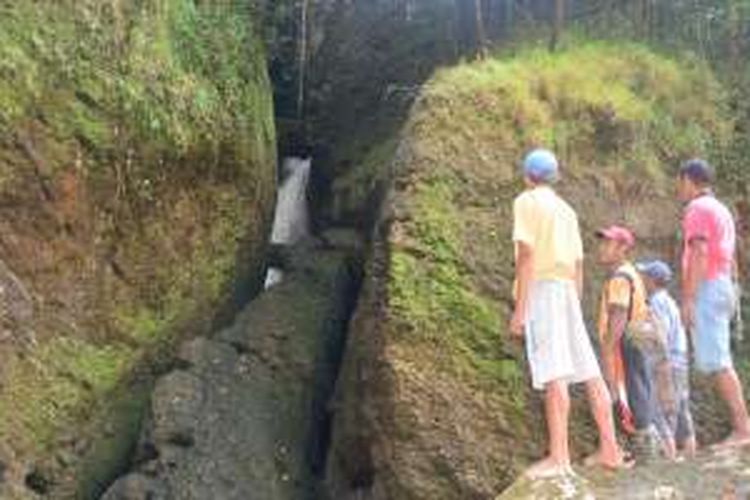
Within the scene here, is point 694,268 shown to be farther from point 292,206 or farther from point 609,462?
point 292,206

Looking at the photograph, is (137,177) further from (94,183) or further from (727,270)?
(727,270)

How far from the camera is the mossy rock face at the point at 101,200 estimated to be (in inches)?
384

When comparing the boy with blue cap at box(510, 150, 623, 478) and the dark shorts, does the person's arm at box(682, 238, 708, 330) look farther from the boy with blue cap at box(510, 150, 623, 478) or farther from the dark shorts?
the boy with blue cap at box(510, 150, 623, 478)

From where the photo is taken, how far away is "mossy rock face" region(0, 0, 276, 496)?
9766mm

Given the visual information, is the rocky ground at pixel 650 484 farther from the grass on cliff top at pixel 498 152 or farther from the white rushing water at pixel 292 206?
the white rushing water at pixel 292 206

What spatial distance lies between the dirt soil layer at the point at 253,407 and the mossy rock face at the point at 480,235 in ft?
1.70

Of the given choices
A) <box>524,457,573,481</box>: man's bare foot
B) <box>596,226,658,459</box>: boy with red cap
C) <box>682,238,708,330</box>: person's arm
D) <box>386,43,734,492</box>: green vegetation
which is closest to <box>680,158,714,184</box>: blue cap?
<box>682,238,708,330</box>: person's arm

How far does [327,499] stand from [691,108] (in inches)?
195

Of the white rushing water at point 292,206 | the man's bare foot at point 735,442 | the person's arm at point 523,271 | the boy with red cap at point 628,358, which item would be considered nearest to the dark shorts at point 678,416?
the boy with red cap at point 628,358

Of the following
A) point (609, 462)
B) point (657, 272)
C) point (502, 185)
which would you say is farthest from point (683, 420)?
point (502, 185)

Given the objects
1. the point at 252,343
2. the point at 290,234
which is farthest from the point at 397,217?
the point at 290,234

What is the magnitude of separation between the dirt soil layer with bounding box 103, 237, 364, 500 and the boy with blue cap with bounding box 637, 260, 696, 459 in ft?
9.58

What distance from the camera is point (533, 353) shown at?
7871 millimetres

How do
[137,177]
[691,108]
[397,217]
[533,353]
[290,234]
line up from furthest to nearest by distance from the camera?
[290,234] < [691,108] < [137,177] < [397,217] < [533,353]
